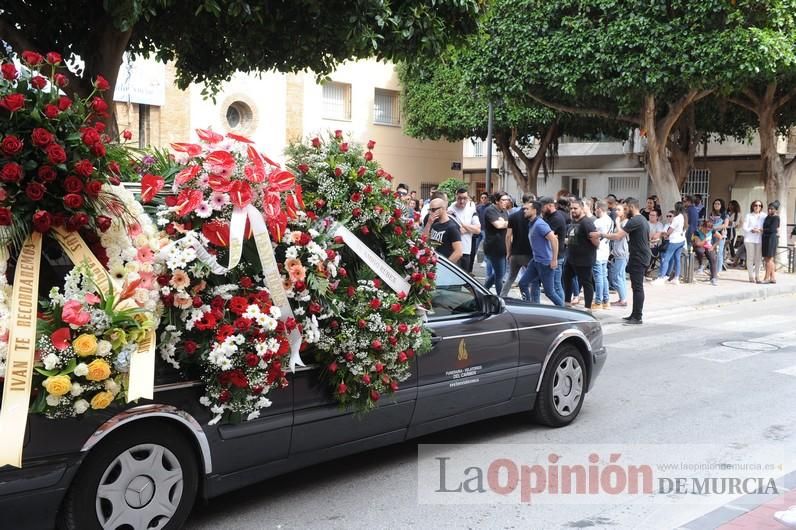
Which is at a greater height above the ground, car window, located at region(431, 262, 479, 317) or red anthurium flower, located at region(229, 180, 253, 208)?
red anthurium flower, located at region(229, 180, 253, 208)

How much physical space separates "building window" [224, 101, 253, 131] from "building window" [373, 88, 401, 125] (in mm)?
6862

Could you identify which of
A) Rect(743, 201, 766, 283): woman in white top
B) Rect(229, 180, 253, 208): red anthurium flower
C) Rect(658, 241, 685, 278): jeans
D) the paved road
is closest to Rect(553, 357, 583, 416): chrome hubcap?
the paved road

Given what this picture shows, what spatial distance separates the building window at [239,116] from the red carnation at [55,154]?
2173 cm

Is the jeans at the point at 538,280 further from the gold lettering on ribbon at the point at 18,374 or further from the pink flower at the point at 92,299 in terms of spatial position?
the gold lettering on ribbon at the point at 18,374

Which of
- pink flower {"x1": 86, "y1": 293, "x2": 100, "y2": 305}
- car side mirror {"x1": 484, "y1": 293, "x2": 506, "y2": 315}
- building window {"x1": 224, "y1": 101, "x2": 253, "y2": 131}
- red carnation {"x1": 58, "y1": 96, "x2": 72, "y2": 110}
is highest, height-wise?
building window {"x1": 224, "y1": 101, "x2": 253, "y2": 131}

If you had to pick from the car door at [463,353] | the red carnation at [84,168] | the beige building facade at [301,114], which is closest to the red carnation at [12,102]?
the red carnation at [84,168]

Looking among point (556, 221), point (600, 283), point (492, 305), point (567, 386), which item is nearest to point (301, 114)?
point (600, 283)

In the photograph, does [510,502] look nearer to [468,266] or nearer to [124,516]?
[124,516]

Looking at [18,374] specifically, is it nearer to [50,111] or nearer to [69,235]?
[69,235]

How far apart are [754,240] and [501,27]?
748 cm

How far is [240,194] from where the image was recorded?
4137 millimetres

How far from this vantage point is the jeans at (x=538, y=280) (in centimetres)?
1125

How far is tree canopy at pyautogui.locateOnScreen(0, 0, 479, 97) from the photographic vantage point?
7.43 m

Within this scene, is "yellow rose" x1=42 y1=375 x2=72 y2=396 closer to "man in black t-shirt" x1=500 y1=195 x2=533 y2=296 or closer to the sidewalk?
"man in black t-shirt" x1=500 y1=195 x2=533 y2=296
